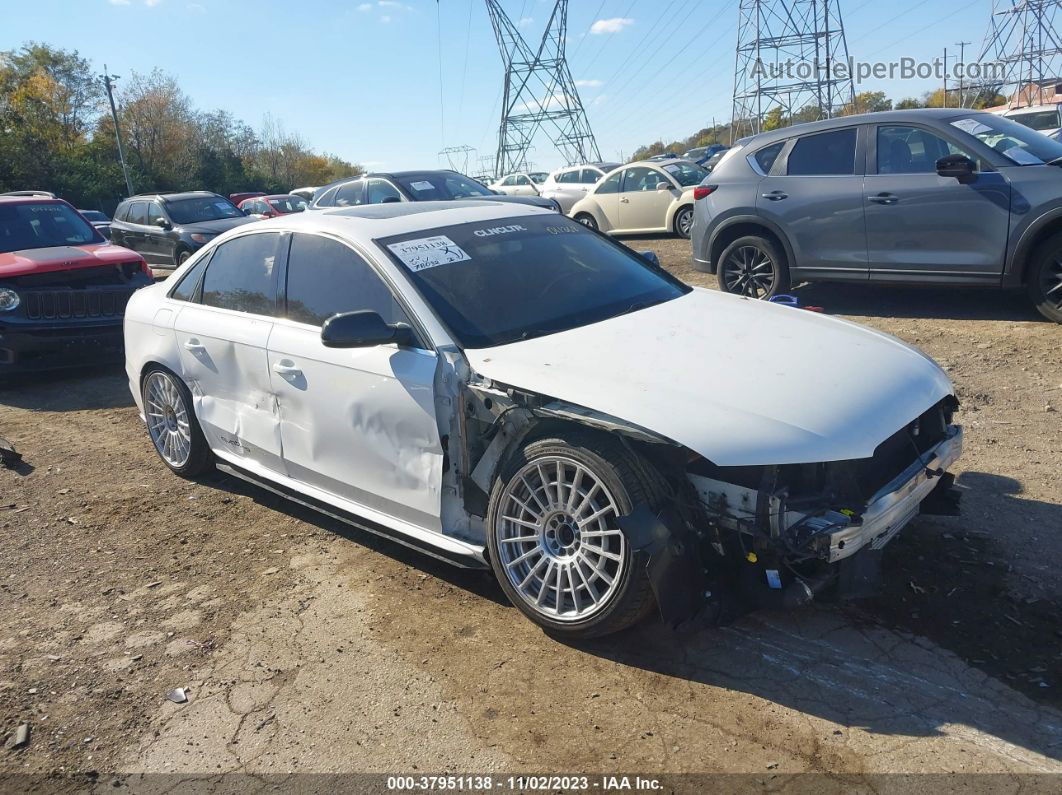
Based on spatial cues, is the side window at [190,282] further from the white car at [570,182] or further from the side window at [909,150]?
the white car at [570,182]

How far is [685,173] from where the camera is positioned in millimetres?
17734

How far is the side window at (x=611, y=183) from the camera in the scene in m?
17.1

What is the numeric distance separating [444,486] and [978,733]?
7.04 ft

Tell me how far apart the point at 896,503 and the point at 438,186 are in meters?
10.9

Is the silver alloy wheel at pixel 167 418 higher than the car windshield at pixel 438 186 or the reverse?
the reverse

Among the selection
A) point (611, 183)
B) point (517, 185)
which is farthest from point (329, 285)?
point (517, 185)

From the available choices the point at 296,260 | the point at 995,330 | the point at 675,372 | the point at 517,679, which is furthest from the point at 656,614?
the point at 995,330

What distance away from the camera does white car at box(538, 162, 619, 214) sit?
798 inches

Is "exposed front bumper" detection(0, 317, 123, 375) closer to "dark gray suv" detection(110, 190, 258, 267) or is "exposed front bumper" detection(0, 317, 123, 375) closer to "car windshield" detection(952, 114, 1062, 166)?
"dark gray suv" detection(110, 190, 258, 267)

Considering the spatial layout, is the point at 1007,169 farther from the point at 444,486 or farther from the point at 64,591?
the point at 64,591

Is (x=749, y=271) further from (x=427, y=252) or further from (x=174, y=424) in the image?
(x=174, y=424)

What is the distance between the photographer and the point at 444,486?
3623mm

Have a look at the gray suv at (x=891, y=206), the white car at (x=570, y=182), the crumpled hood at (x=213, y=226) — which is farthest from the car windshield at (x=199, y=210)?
the gray suv at (x=891, y=206)

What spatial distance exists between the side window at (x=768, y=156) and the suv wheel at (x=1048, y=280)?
270 cm
